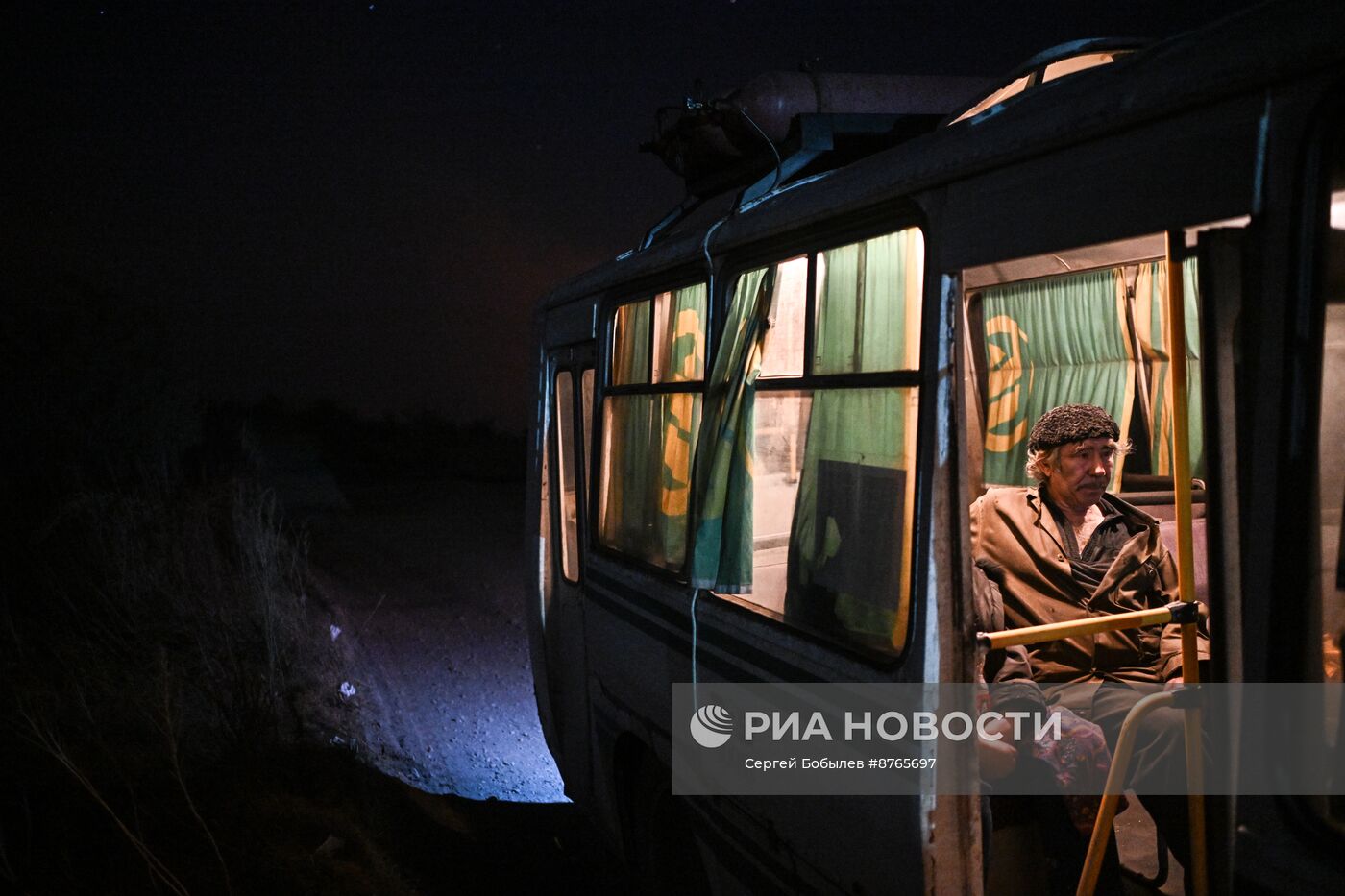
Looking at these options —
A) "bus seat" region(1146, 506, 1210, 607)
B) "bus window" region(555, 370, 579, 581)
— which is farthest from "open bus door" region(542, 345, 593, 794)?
"bus seat" region(1146, 506, 1210, 607)

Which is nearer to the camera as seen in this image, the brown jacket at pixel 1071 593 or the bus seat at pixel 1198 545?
the brown jacket at pixel 1071 593

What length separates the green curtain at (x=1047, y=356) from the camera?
5.05 meters

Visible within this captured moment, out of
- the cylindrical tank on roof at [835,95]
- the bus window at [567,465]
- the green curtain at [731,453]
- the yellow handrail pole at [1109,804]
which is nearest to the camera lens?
the yellow handrail pole at [1109,804]

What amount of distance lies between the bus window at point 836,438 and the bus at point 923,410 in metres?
0.01


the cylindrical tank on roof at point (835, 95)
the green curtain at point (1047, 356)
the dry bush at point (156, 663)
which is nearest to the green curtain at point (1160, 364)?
the green curtain at point (1047, 356)

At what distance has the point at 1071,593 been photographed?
3.30 m

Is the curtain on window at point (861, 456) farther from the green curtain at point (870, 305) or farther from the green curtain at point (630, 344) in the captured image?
the green curtain at point (630, 344)

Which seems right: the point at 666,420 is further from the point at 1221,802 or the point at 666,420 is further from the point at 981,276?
the point at 1221,802

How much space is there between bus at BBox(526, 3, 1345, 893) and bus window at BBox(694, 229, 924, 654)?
0.01 metres

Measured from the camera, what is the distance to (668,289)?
3650mm

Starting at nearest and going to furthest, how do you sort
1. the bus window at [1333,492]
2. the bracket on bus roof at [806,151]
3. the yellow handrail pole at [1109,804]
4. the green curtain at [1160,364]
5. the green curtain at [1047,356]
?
1. the bus window at [1333,492]
2. the yellow handrail pole at [1109,804]
3. the bracket on bus roof at [806,151]
4. the green curtain at [1160,364]
5. the green curtain at [1047,356]

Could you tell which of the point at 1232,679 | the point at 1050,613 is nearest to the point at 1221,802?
the point at 1232,679

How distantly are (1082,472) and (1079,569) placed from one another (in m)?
0.39

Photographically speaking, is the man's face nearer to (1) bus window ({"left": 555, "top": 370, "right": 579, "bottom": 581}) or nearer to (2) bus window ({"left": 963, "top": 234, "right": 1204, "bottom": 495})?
(2) bus window ({"left": 963, "top": 234, "right": 1204, "bottom": 495})
